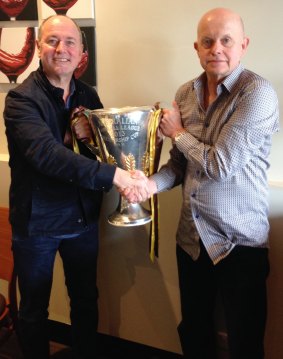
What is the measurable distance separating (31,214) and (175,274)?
2.20 ft

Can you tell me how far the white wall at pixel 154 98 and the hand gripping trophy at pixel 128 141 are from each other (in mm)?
245

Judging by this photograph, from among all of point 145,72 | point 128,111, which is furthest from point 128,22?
point 128,111

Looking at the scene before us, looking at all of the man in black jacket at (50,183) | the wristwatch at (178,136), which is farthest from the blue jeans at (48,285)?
the wristwatch at (178,136)

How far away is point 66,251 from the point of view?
4.74 feet

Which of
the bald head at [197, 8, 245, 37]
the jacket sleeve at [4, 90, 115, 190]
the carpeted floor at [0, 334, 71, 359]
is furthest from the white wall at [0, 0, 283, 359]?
the jacket sleeve at [4, 90, 115, 190]

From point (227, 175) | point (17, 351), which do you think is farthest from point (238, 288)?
point (17, 351)

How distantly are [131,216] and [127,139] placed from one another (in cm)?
27

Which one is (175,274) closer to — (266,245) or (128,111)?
(266,245)

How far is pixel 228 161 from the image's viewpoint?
1.04 metres

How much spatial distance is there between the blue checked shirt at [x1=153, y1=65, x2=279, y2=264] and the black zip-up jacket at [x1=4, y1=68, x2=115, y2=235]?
0.28 meters

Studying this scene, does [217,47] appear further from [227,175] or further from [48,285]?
[48,285]

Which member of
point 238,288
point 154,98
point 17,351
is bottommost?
point 17,351

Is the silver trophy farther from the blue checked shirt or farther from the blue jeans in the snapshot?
the blue jeans

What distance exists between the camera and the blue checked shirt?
40.6 inches
